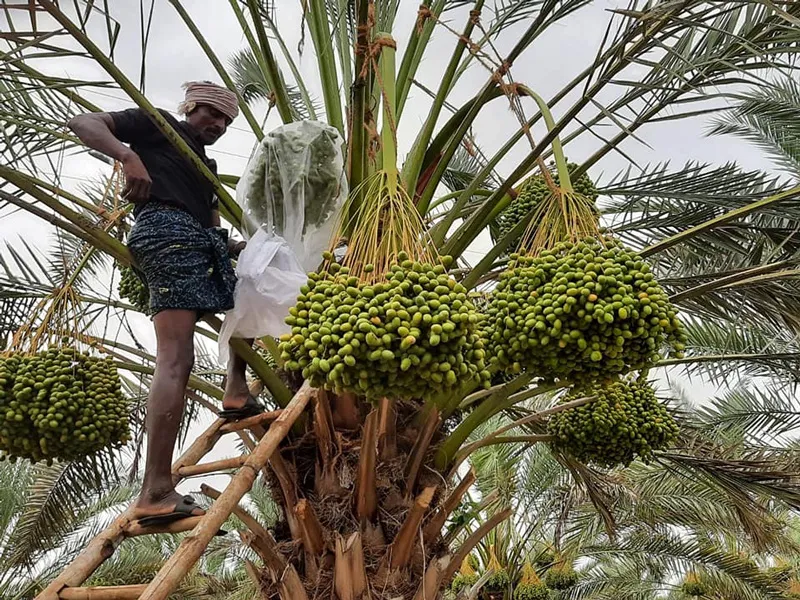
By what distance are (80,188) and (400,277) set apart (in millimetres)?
3569

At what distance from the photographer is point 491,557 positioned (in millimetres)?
7699

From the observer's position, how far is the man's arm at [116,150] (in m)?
2.08

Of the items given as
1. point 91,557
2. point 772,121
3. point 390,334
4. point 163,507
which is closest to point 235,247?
point 163,507

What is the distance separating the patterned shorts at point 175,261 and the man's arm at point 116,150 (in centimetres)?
13

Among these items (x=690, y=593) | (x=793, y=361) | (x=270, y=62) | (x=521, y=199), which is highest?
(x=270, y=62)

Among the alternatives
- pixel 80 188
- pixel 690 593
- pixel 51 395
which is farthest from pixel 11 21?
pixel 690 593

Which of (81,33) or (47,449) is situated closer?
(81,33)

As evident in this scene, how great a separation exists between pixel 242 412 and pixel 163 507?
0.56m

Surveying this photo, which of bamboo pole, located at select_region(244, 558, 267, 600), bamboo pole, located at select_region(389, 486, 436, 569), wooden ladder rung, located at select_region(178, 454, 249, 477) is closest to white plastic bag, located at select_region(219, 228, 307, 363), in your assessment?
wooden ladder rung, located at select_region(178, 454, 249, 477)

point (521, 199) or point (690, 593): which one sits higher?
point (521, 199)

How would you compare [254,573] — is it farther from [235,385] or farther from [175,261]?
[175,261]

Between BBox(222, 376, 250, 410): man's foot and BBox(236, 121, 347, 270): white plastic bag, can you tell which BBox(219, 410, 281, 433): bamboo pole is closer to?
BBox(222, 376, 250, 410): man's foot

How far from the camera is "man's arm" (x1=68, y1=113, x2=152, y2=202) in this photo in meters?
2.08

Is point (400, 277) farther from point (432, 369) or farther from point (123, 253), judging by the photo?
point (123, 253)
